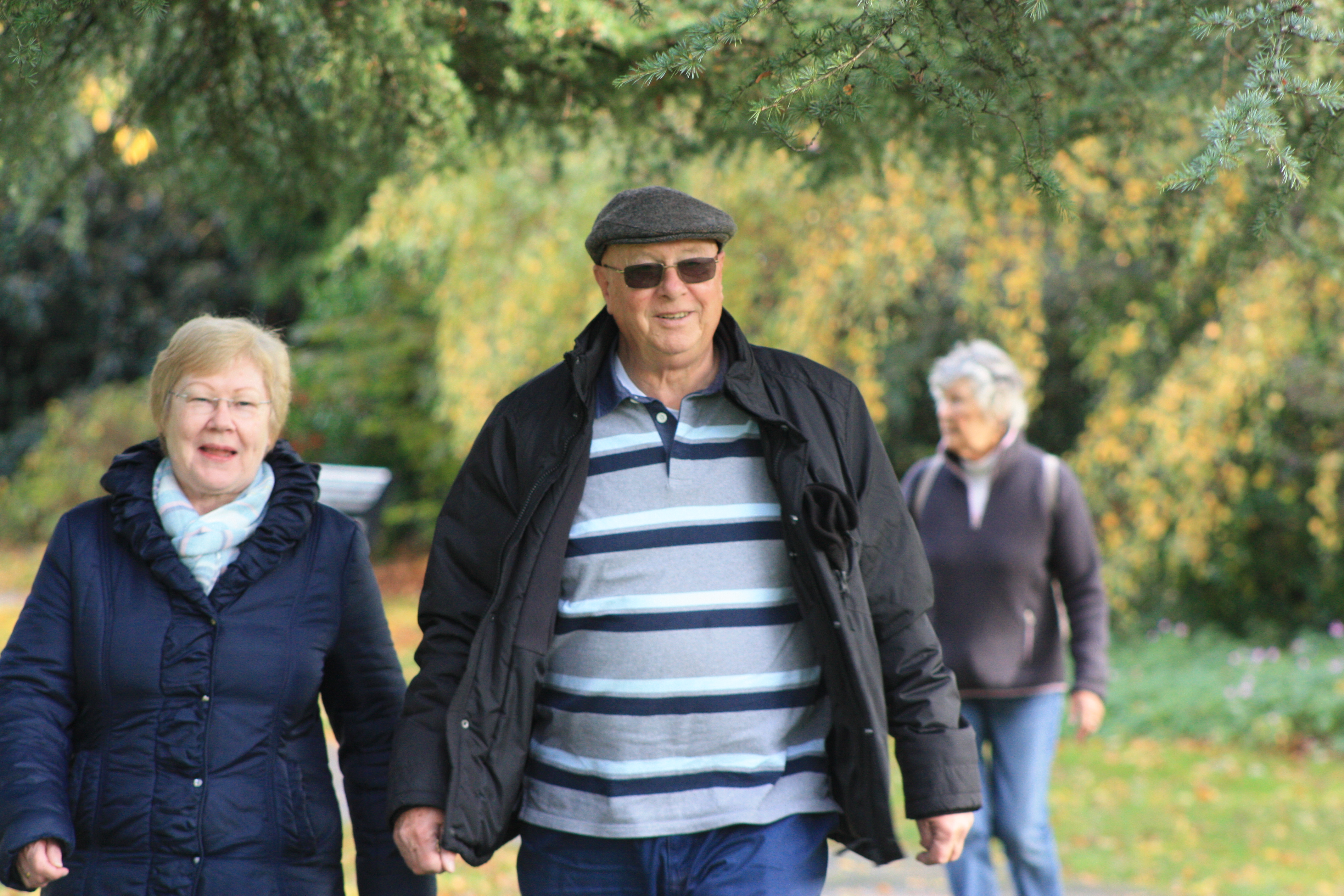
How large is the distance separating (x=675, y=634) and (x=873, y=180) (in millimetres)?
3294

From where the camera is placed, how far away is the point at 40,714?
2479mm

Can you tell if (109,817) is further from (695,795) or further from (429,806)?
(695,795)

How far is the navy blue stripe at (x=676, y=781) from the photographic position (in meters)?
2.50

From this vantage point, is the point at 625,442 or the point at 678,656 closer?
the point at 678,656

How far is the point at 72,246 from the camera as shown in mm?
7336

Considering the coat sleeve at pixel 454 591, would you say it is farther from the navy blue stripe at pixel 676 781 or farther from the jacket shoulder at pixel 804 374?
the jacket shoulder at pixel 804 374

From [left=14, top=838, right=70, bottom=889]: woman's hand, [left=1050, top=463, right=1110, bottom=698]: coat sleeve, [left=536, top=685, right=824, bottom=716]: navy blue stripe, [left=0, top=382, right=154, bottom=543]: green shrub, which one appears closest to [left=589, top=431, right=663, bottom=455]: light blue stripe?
[left=536, top=685, right=824, bottom=716]: navy blue stripe

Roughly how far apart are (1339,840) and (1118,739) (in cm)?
292

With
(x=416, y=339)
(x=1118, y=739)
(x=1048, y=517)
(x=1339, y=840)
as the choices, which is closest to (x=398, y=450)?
(x=416, y=339)

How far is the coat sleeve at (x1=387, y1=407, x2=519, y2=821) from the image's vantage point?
253 cm

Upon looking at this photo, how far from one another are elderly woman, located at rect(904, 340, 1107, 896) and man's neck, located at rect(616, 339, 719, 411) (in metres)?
1.89

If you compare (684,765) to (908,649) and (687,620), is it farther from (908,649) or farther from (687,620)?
(908,649)

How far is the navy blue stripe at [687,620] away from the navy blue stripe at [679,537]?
0.40ft

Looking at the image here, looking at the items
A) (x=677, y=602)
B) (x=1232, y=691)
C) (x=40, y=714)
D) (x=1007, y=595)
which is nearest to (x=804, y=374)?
(x=677, y=602)
